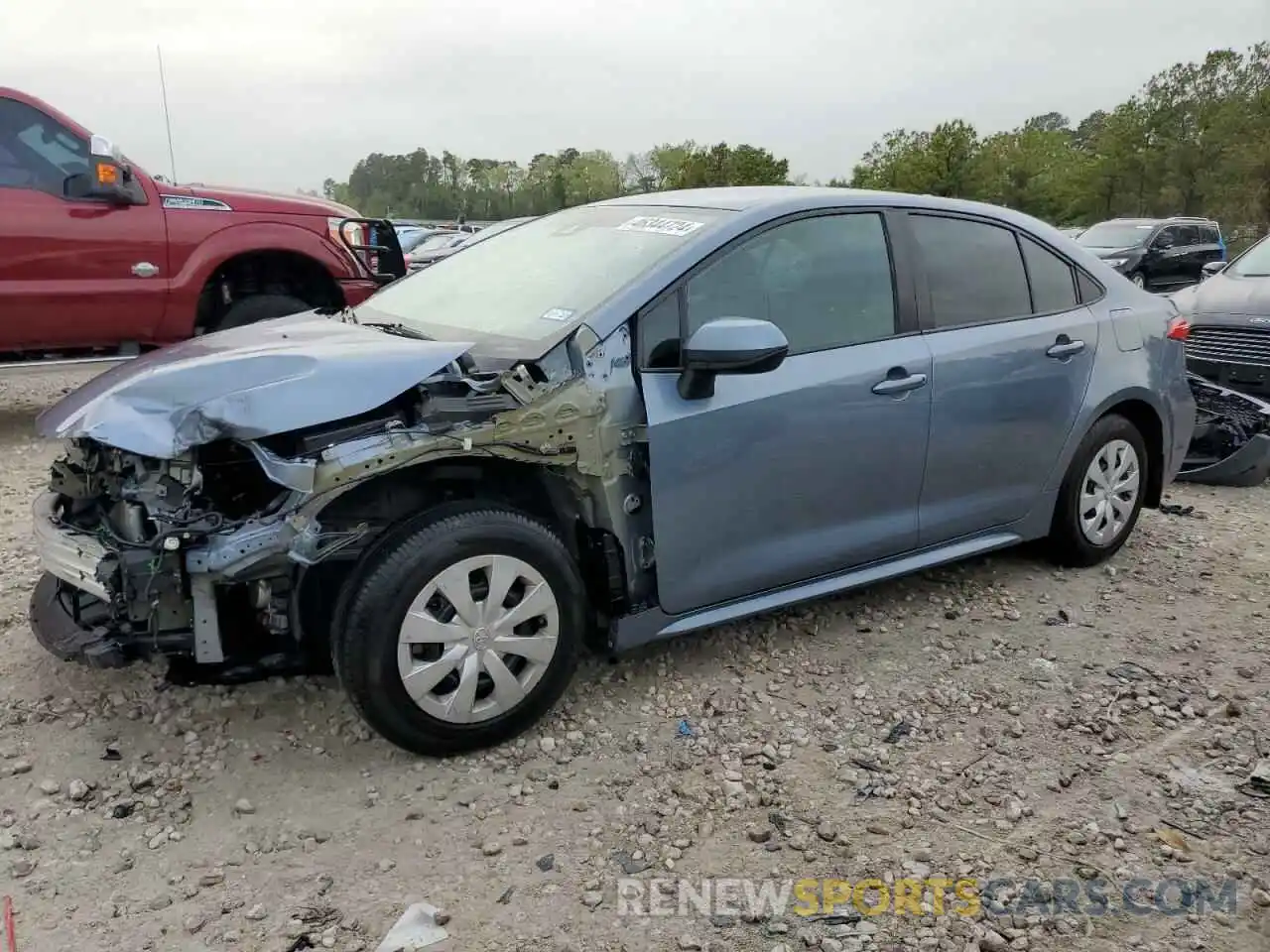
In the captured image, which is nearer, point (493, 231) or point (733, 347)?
point (733, 347)

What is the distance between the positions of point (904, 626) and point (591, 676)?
4.19 ft

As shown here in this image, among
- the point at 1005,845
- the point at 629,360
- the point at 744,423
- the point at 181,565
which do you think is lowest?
the point at 1005,845

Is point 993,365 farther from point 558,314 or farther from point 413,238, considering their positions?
point 413,238

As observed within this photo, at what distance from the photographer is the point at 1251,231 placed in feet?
110

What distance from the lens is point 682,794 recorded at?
2.74 meters

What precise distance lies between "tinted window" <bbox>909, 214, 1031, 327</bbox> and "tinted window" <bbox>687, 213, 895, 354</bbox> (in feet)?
0.74

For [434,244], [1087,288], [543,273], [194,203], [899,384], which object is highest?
[434,244]

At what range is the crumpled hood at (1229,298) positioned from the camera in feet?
22.4

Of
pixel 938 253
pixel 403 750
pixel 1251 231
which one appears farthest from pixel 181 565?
pixel 1251 231

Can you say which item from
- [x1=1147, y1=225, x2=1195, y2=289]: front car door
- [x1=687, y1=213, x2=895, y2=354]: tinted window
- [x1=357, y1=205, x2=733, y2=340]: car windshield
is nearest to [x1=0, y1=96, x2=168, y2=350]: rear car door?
[x1=357, y1=205, x2=733, y2=340]: car windshield

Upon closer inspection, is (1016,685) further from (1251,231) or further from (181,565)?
(1251,231)

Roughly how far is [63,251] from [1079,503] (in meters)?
5.97

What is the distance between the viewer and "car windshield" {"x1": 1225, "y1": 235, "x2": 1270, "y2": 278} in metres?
7.41

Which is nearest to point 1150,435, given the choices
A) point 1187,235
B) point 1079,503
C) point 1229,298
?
point 1079,503
